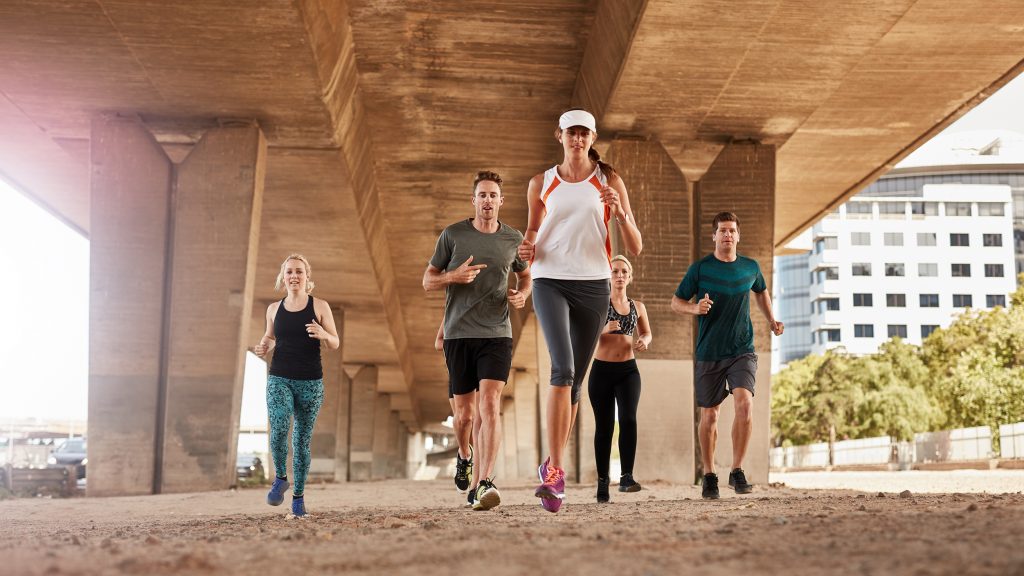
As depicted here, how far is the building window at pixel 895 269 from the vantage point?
12781 centimetres

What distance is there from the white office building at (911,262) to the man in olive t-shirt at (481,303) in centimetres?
11927

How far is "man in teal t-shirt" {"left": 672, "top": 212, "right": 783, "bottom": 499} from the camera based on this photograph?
29.9ft

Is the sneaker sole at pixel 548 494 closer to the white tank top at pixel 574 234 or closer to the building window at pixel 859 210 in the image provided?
the white tank top at pixel 574 234

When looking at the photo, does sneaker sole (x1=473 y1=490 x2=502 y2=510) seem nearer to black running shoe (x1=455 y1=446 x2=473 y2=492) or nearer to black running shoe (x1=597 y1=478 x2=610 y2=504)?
black running shoe (x1=597 y1=478 x2=610 y2=504)

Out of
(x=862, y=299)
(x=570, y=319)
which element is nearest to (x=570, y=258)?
(x=570, y=319)

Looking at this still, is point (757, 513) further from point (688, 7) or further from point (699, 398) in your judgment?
point (688, 7)

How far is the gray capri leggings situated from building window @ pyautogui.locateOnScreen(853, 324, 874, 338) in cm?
12718

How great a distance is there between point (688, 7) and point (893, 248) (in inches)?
4798

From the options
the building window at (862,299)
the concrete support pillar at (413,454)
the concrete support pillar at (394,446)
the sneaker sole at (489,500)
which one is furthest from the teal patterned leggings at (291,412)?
the building window at (862,299)

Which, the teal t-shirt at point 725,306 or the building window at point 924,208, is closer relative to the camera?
the teal t-shirt at point 725,306

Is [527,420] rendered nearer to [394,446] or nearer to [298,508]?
[394,446]

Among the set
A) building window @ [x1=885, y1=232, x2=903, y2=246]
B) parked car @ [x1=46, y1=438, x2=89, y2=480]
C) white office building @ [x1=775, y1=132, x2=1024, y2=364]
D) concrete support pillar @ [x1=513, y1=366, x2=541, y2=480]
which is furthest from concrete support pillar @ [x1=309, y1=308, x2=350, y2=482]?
building window @ [x1=885, y1=232, x2=903, y2=246]

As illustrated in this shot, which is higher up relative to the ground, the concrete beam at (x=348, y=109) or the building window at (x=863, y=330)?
the building window at (x=863, y=330)

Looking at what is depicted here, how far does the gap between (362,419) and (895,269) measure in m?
93.1
